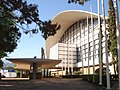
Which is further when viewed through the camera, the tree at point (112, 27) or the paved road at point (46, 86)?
the tree at point (112, 27)

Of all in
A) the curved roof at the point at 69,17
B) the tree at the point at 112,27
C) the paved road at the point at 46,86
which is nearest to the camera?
the paved road at the point at 46,86

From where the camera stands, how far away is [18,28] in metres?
19.6

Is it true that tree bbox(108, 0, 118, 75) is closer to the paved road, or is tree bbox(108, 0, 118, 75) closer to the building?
the paved road

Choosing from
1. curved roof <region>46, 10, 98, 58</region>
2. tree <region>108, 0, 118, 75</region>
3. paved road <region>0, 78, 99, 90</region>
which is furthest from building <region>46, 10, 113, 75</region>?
paved road <region>0, 78, 99, 90</region>

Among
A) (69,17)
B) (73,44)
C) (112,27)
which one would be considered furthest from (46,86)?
(69,17)

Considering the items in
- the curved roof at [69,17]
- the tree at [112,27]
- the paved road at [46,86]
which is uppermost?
the curved roof at [69,17]

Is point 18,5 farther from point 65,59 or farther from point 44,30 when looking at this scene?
point 65,59

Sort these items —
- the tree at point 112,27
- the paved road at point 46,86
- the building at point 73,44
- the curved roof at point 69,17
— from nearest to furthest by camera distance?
1. the paved road at point 46,86
2. the tree at point 112,27
3. the curved roof at point 69,17
4. the building at point 73,44

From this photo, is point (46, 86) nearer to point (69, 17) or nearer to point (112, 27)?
point (112, 27)

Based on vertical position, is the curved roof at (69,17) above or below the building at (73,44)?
above

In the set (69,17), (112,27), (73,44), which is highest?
(69,17)

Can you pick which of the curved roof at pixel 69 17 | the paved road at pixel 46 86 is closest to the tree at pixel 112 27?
the paved road at pixel 46 86

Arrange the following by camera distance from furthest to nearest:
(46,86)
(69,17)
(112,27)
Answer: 1. (69,17)
2. (112,27)
3. (46,86)

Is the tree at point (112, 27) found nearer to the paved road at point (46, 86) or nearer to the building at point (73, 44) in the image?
the paved road at point (46, 86)
